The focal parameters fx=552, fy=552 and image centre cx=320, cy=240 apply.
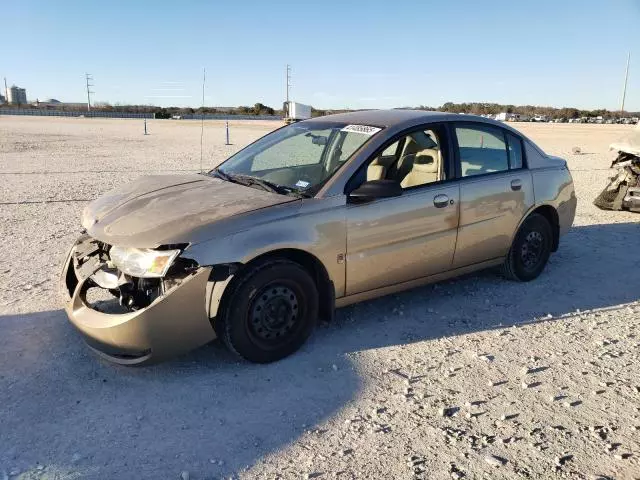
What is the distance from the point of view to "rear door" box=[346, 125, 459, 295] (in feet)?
13.8

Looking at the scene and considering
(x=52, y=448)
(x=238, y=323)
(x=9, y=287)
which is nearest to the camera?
(x=52, y=448)

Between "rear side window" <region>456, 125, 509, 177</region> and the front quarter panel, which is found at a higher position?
"rear side window" <region>456, 125, 509, 177</region>

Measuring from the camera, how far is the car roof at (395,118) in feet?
15.2

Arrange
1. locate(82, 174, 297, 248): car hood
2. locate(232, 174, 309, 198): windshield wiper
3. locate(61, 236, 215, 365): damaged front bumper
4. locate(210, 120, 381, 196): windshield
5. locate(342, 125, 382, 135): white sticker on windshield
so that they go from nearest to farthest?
1. locate(61, 236, 215, 365): damaged front bumper
2. locate(82, 174, 297, 248): car hood
3. locate(232, 174, 309, 198): windshield wiper
4. locate(210, 120, 381, 196): windshield
5. locate(342, 125, 382, 135): white sticker on windshield

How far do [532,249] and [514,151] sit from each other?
1030 mm

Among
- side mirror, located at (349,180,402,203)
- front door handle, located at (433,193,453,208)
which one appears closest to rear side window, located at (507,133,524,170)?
front door handle, located at (433,193,453,208)

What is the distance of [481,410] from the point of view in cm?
337

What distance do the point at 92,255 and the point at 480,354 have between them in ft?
9.76

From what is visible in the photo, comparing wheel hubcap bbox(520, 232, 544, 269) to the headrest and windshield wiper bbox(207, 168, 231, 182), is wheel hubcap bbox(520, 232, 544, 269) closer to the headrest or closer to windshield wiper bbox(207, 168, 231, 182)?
the headrest

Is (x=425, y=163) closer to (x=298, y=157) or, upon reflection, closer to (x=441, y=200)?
(x=441, y=200)

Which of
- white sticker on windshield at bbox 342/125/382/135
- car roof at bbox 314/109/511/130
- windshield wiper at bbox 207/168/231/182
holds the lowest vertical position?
windshield wiper at bbox 207/168/231/182

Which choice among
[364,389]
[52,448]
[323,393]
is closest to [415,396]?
[364,389]

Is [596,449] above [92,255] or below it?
below

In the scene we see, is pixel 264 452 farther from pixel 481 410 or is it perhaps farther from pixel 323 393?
pixel 481 410
